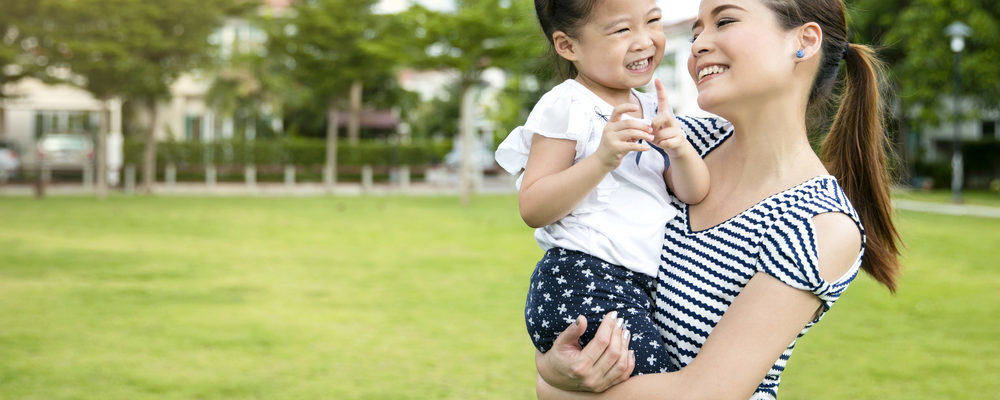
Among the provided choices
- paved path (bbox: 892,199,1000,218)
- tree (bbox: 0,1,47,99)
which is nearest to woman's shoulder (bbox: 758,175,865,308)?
paved path (bbox: 892,199,1000,218)

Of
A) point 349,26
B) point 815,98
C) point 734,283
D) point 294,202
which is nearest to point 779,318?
point 734,283

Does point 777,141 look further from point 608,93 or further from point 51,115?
point 51,115

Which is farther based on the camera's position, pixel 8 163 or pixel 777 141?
pixel 8 163

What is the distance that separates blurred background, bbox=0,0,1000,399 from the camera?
6.21m

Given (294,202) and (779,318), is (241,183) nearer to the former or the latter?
(294,202)

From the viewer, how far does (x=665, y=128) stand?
1.86 m

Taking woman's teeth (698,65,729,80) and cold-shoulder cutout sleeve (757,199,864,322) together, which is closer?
cold-shoulder cutout sleeve (757,199,864,322)

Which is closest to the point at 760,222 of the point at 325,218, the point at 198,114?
the point at 325,218

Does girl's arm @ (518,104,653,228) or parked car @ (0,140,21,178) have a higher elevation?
girl's arm @ (518,104,653,228)

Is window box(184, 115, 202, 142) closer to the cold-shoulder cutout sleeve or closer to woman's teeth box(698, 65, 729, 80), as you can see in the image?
woman's teeth box(698, 65, 729, 80)

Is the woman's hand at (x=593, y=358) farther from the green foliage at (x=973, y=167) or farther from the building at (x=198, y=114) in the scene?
the building at (x=198, y=114)

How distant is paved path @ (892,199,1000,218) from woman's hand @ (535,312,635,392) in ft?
61.8

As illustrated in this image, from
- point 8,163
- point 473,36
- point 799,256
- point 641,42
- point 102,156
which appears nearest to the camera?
point 799,256

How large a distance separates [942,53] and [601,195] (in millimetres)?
28360
